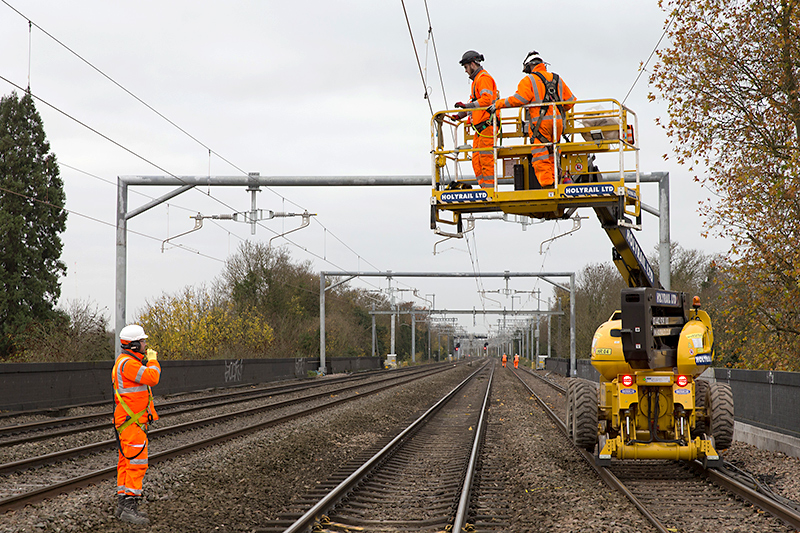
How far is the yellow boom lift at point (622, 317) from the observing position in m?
9.97

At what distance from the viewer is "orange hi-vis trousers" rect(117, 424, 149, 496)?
26.5 feet

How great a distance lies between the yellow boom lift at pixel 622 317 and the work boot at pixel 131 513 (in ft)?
17.1

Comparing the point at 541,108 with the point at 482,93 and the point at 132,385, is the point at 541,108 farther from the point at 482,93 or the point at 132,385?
the point at 132,385

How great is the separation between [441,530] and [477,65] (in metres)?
6.34

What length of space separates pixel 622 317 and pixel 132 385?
6414 mm

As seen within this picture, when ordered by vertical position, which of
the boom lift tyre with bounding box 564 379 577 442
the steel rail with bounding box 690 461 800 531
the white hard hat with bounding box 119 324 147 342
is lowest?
the steel rail with bounding box 690 461 800 531

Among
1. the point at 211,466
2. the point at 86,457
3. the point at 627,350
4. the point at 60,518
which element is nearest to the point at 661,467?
the point at 627,350

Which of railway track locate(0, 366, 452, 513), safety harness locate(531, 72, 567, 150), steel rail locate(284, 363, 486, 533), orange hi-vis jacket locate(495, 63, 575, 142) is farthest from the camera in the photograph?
safety harness locate(531, 72, 567, 150)

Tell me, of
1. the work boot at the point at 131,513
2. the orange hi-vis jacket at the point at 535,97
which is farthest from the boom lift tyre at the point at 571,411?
the work boot at the point at 131,513

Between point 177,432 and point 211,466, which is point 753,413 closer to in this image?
point 211,466

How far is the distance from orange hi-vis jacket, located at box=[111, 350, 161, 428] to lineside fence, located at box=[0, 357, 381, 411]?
43.2 feet

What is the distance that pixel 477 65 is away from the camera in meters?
10.6

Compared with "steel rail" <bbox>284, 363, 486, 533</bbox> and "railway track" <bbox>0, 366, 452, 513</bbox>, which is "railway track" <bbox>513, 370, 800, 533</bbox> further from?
"railway track" <bbox>0, 366, 452, 513</bbox>

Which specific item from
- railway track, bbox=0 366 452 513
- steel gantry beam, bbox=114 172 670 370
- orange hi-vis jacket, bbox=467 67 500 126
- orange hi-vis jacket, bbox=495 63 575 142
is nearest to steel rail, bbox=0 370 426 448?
railway track, bbox=0 366 452 513
